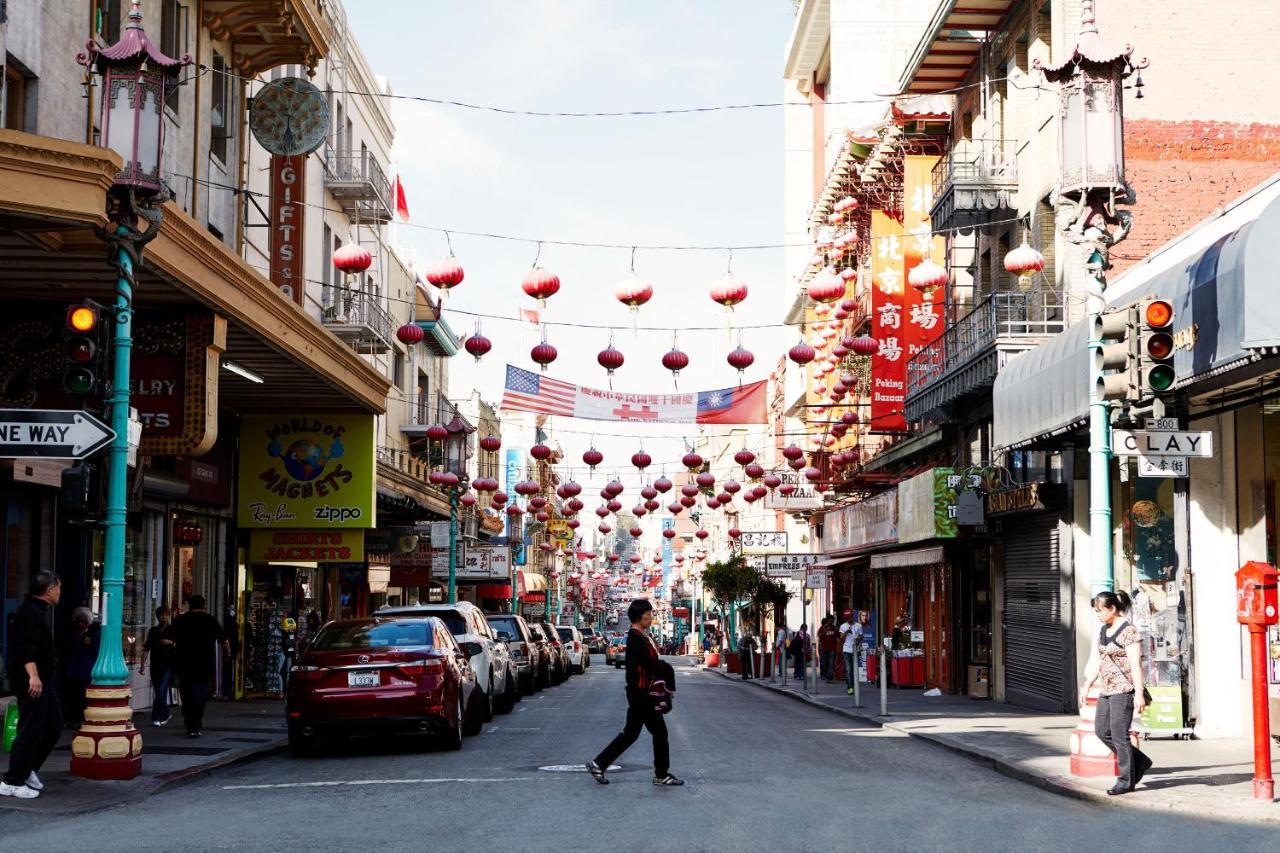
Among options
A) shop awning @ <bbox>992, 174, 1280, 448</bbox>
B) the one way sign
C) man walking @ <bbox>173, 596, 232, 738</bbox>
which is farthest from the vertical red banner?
the one way sign

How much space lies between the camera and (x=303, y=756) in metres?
17.6

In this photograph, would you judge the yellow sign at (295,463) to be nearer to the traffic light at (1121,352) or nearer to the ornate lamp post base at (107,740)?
the ornate lamp post base at (107,740)

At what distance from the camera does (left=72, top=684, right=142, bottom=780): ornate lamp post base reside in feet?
46.4

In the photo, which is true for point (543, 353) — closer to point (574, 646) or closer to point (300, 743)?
point (300, 743)

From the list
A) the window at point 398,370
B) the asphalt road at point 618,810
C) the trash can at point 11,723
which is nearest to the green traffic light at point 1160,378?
the asphalt road at point 618,810

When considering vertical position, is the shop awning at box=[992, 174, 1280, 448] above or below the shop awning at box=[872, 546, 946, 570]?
above

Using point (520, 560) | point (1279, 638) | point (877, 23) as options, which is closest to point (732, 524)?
point (520, 560)

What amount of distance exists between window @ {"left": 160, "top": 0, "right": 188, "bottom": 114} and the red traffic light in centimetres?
1513

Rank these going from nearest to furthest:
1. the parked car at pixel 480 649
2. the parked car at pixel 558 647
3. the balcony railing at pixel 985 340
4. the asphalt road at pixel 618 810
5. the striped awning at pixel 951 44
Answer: the asphalt road at pixel 618 810 < the parked car at pixel 480 649 < the balcony railing at pixel 985 340 < the striped awning at pixel 951 44 < the parked car at pixel 558 647

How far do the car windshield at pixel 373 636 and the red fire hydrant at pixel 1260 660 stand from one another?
8.76 metres

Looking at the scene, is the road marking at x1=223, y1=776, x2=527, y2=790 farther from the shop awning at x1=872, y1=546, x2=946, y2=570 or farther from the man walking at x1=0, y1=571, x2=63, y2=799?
the shop awning at x1=872, y1=546, x2=946, y2=570

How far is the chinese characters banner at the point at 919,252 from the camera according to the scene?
35.1 meters

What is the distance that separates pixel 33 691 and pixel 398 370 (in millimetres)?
39919

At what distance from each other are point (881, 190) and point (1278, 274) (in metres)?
27.6
